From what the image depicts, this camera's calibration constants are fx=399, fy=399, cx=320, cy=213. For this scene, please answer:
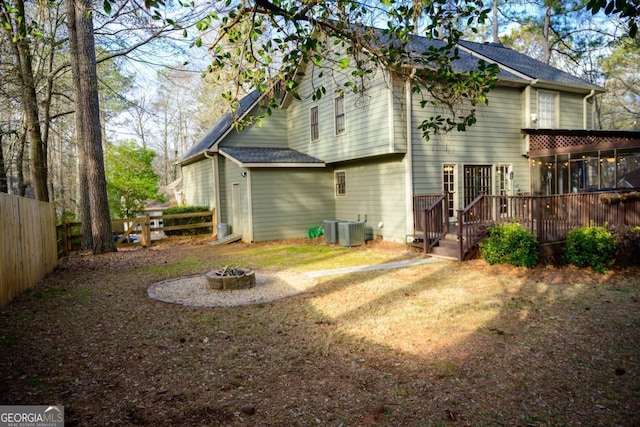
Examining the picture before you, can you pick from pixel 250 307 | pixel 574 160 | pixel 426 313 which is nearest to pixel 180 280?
pixel 250 307

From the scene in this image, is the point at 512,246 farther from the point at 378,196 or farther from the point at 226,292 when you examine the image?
the point at 226,292

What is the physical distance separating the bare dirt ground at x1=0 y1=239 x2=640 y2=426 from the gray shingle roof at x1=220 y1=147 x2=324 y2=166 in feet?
24.6

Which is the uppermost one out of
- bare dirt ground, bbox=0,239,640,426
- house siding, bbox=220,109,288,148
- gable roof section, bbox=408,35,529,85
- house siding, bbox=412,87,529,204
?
gable roof section, bbox=408,35,529,85

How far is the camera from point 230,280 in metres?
7.62

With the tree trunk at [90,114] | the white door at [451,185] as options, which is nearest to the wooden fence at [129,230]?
the tree trunk at [90,114]

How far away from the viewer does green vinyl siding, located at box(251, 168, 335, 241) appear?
48.2 ft

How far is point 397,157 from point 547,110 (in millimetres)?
6113

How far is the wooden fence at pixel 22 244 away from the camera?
6.38 m

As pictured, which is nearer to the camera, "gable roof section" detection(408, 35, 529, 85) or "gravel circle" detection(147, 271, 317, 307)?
"gravel circle" detection(147, 271, 317, 307)

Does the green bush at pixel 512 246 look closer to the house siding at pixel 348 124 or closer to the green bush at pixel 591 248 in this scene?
the green bush at pixel 591 248

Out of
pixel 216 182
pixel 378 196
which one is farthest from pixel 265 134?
pixel 378 196

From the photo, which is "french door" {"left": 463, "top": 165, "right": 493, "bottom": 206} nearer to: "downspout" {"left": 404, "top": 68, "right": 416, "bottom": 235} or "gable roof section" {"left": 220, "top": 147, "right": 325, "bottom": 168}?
"downspout" {"left": 404, "top": 68, "right": 416, "bottom": 235}

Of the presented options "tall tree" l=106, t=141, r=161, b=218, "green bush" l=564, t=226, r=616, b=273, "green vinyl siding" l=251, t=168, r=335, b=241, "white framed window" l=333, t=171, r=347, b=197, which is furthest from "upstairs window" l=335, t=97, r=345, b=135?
"tall tree" l=106, t=141, r=161, b=218

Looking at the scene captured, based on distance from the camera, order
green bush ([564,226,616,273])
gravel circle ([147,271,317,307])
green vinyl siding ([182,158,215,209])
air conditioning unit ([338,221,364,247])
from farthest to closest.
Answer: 1. green vinyl siding ([182,158,215,209])
2. air conditioning unit ([338,221,364,247])
3. green bush ([564,226,616,273])
4. gravel circle ([147,271,317,307])
